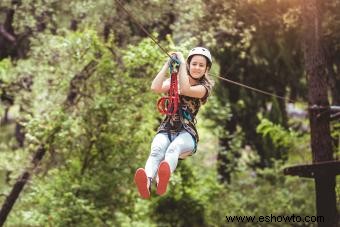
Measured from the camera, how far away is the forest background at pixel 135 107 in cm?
1052

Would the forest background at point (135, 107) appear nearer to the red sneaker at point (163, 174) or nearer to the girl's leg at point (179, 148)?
the girl's leg at point (179, 148)

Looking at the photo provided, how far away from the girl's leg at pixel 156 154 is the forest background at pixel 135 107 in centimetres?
403

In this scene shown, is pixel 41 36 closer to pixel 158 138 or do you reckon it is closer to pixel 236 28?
pixel 236 28

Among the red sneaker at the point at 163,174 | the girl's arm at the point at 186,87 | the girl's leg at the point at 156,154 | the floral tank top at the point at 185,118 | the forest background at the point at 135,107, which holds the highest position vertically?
the forest background at the point at 135,107

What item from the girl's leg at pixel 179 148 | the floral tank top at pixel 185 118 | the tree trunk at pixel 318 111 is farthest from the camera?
the tree trunk at pixel 318 111

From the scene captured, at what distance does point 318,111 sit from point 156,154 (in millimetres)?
3746

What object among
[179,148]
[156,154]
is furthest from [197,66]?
[156,154]

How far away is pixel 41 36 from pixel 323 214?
262 inches

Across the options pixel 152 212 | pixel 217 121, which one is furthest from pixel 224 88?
pixel 152 212


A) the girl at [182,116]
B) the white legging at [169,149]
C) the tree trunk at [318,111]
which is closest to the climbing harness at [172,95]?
the girl at [182,116]

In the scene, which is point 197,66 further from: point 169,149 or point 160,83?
point 169,149

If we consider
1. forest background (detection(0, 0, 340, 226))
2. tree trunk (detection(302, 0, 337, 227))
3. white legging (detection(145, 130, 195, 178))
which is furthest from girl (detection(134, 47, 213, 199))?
forest background (detection(0, 0, 340, 226))

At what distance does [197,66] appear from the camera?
5.73m

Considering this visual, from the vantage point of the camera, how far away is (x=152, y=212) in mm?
13141
